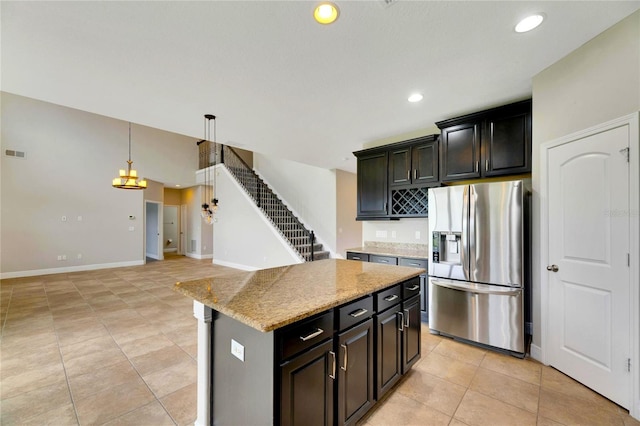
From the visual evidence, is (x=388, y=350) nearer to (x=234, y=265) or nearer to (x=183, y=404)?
(x=183, y=404)

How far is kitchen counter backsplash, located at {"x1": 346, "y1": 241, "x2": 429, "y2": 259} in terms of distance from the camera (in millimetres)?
3946

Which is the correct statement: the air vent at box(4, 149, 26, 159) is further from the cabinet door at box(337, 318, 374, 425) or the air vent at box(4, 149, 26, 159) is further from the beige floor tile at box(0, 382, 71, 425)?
the cabinet door at box(337, 318, 374, 425)

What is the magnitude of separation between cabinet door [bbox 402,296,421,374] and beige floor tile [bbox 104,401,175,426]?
5.91ft

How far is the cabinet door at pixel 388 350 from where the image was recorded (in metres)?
1.89

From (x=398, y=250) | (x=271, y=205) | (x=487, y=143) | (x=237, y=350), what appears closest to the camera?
(x=237, y=350)

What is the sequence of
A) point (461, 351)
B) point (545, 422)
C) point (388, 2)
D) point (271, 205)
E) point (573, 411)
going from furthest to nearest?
point (271, 205), point (461, 351), point (573, 411), point (545, 422), point (388, 2)

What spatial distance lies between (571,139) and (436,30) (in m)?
1.58

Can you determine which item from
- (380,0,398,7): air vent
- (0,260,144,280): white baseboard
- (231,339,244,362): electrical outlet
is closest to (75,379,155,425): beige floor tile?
(231,339,244,362): electrical outlet

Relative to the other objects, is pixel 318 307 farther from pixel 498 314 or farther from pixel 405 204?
pixel 405 204

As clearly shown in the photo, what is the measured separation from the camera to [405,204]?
4.08 metres

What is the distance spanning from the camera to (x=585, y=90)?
2.21m

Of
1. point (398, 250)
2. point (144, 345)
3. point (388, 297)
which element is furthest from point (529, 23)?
point (144, 345)

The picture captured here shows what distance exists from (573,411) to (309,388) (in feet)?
6.63

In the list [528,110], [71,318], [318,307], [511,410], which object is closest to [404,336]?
[511,410]
